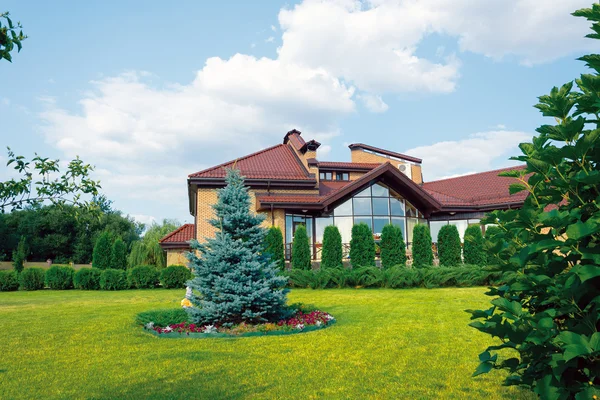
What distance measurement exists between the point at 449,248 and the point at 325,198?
18.8 ft

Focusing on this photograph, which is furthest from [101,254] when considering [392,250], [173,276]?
[392,250]

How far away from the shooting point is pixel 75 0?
8.74 meters

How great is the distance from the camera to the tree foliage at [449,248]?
19078 mm

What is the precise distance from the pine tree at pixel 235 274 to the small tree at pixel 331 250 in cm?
898

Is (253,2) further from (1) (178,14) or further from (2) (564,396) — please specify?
(2) (564,396)

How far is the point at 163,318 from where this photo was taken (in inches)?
374

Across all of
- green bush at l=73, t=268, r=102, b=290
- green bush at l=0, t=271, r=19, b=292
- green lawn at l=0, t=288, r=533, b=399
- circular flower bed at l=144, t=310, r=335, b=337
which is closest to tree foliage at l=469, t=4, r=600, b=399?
green lawn at l=0, t=288, r=533, b=399

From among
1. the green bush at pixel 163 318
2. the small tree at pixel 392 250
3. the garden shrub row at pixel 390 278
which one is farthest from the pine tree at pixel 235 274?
the small tree at pixel 392 250

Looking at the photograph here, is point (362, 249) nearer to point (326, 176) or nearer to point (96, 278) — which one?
point (326, 176)

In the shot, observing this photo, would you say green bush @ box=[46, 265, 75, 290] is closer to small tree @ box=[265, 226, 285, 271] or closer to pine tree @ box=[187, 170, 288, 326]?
small tree @ box=[265, 226, 285, 271]

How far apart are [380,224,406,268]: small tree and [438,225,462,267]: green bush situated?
1.81 meters

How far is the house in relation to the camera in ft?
69.2

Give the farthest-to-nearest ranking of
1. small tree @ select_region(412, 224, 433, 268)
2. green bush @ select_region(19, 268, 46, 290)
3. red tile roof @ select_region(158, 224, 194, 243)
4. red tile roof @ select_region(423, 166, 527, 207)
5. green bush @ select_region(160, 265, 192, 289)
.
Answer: red tile roof @ select_region(158, 224, 194, 243) → red tile roof @ select_region(423, 166, 527, 207) → green bush @ select_region(19, 268, 46, 290) → green bush @ select_region(160, 265, 192, 289) → small tree @ select_region(412, 224, 433, 268)

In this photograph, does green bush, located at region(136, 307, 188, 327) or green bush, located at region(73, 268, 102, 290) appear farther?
green bush, located at region(73, 268, 102, 290)
